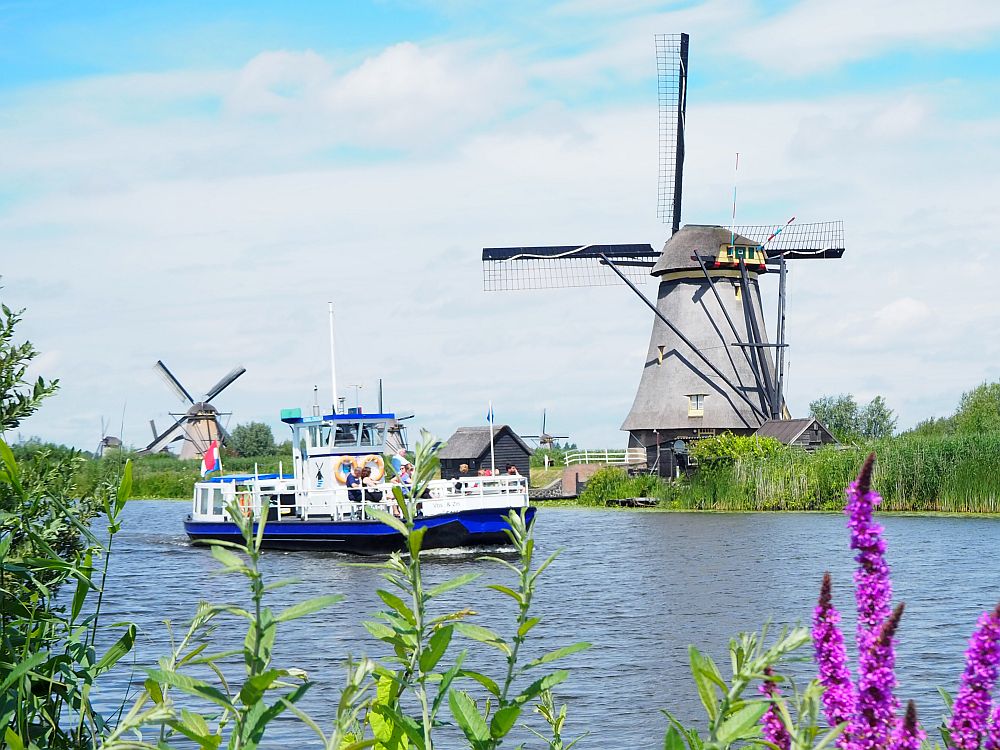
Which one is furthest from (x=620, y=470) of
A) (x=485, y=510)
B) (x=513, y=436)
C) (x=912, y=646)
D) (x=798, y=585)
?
(x=912, y=646)

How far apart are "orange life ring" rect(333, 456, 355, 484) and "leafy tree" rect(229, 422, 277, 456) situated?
163 feet

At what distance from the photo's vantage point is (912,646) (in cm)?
1204

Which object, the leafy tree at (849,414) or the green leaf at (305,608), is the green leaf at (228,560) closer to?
the green leaf at (305,608)

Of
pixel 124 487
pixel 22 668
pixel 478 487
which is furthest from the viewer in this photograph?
pixel 478 487

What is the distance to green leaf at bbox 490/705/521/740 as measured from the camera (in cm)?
217

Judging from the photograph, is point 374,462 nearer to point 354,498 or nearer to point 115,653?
point 354,498

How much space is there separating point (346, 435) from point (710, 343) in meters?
19.5

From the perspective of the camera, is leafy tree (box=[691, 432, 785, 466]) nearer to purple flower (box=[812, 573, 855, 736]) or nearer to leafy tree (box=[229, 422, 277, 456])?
purple flower (box=[812, 573, 855, 736])

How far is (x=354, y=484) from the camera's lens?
25.0 metres

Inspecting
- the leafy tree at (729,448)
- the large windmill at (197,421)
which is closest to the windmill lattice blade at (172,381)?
the large windmill at (197,421)

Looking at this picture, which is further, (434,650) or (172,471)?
(172,471)

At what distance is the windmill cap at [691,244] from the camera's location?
136 ft

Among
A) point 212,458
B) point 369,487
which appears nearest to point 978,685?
point 369,487

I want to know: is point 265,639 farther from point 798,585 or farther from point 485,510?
point 485,510
